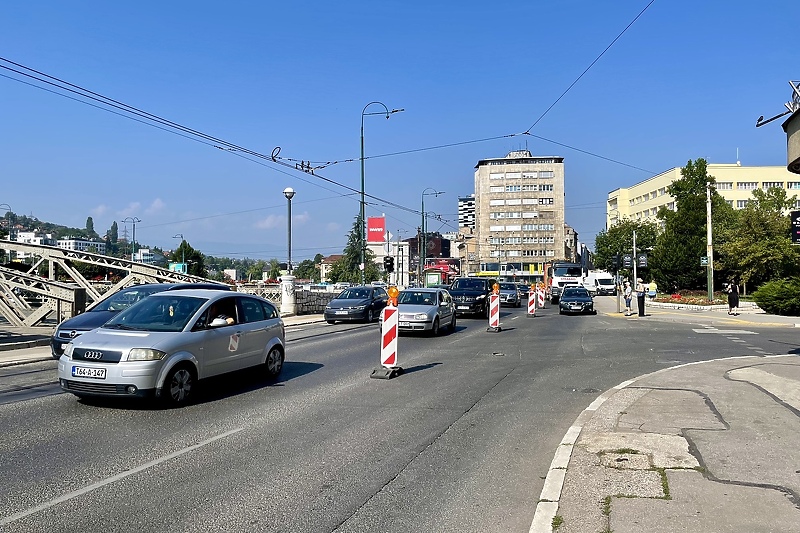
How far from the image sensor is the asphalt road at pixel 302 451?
16.9 feet

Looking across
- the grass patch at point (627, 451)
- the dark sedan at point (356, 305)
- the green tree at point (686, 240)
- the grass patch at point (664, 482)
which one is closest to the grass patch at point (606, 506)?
the grass patch at point (664, 482)

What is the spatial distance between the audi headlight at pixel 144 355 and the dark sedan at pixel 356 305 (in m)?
17.6

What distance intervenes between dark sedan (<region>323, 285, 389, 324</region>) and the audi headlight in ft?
57.9

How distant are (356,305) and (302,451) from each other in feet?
67.4

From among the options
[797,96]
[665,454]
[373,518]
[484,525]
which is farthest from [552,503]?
[797,96]

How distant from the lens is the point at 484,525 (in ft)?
16.4

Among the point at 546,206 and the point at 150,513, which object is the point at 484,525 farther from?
the point at 546,206

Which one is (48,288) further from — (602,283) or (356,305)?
(602,283)

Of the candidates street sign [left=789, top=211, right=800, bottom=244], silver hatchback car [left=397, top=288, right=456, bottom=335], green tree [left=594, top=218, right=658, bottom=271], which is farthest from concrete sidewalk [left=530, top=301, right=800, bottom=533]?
green tree [left=594, top=218, right=658, bottom=271]

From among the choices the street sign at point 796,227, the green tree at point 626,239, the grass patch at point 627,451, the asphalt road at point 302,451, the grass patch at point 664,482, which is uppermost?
the green tree at point 626,239

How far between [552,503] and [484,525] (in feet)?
2.03

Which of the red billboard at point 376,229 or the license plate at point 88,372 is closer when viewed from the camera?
the license plate at point 88,372

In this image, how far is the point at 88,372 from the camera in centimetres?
877

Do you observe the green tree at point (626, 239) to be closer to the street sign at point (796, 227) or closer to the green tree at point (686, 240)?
the green tree at point (686, 240)
